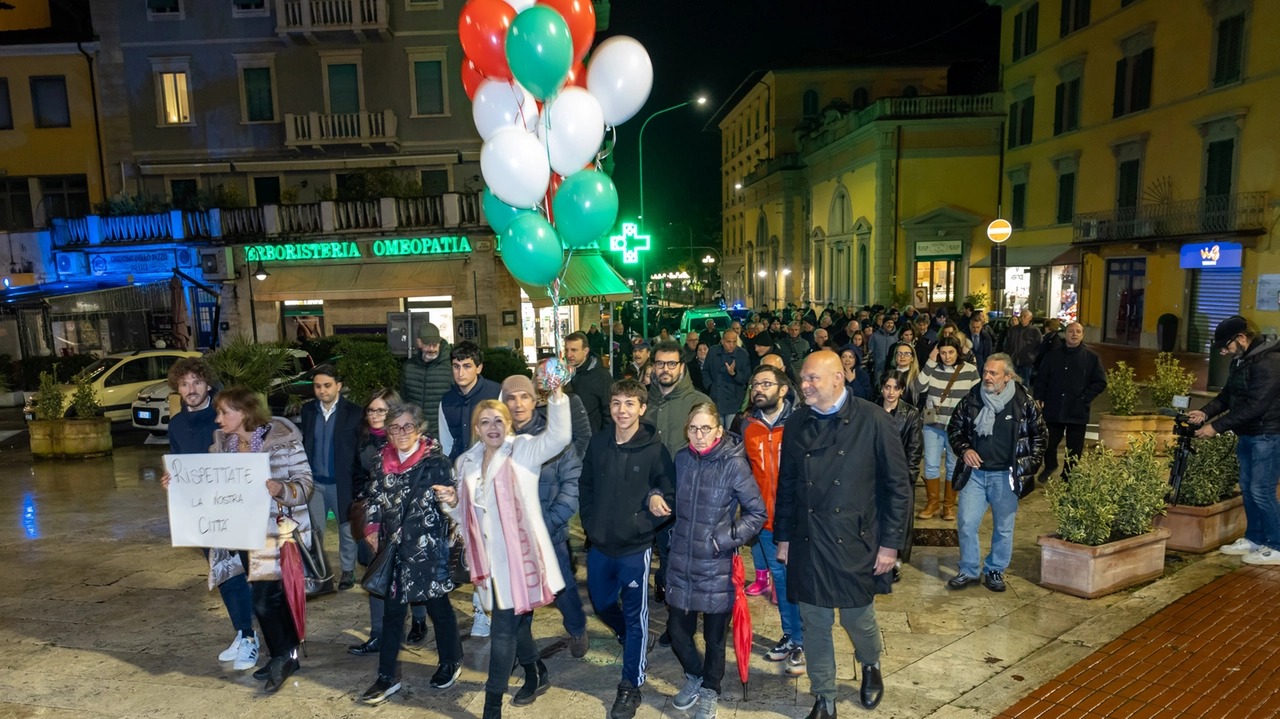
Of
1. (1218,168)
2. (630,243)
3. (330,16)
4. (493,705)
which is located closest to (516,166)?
(493,705)

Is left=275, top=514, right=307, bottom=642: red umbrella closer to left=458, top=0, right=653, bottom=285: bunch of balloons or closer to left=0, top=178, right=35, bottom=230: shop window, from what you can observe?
left=458, top=0, right=653, bottom=285: bunch of balloons

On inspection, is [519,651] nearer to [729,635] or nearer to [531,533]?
[531,533]

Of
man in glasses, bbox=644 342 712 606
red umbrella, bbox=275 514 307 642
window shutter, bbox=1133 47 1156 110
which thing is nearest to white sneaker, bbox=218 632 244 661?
red umbrella, bbox=275 514 307 642

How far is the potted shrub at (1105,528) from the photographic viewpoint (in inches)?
220

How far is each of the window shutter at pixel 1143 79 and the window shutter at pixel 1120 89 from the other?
0.58 meters

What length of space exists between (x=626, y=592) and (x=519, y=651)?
735 millimetres

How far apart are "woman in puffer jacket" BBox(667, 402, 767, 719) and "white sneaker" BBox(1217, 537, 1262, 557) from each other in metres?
4.75

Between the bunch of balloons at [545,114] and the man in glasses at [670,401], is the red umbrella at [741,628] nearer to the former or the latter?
the man in glasses at [670,401]

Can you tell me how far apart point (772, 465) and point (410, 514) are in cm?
220

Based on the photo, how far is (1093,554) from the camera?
555 centimetres

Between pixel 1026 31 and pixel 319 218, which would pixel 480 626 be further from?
pixel 1026 31

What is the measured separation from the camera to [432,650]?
17.1 ft

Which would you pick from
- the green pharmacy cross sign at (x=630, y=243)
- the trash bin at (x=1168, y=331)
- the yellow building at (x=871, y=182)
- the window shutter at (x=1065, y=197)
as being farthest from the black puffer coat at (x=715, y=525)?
the window shutter at (x=1065, y=197)

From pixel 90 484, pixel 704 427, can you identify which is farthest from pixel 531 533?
pixel 90 484
